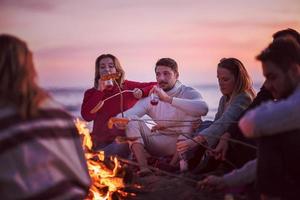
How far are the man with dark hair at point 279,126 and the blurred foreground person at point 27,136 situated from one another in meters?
0.85

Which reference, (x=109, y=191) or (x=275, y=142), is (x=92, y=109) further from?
(x=275, y=142)

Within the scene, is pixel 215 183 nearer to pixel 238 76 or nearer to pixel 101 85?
pixel 238 76

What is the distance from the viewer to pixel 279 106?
240cm

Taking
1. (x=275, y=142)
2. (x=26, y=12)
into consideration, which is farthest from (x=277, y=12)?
(x=275, y=142)

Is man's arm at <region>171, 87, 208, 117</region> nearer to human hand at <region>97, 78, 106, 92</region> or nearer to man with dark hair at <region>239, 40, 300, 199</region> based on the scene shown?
human hand at <region>97, 78, 106, 92</region>

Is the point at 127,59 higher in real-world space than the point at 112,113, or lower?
higher

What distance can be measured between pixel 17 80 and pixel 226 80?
2.60m

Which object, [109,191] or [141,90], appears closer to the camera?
[109,191]

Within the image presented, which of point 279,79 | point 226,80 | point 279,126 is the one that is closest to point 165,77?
point 226,80

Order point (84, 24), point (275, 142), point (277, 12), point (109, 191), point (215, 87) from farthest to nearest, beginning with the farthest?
point (215, 87), point (84, 24), point (277, 12), point (109, 191), point (275, 142)

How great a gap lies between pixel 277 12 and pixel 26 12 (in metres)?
3.08

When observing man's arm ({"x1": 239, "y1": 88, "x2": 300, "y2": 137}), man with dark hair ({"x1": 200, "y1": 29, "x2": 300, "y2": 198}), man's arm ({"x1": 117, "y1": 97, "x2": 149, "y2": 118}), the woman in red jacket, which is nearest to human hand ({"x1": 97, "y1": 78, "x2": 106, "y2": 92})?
the woman in red jacket

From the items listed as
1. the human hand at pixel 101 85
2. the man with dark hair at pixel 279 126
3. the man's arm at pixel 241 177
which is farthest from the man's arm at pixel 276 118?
the human hand at pixel 101 85

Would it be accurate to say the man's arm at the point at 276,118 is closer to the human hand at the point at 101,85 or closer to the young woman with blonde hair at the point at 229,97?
the young woman with blonde hair at the point at 229,97
